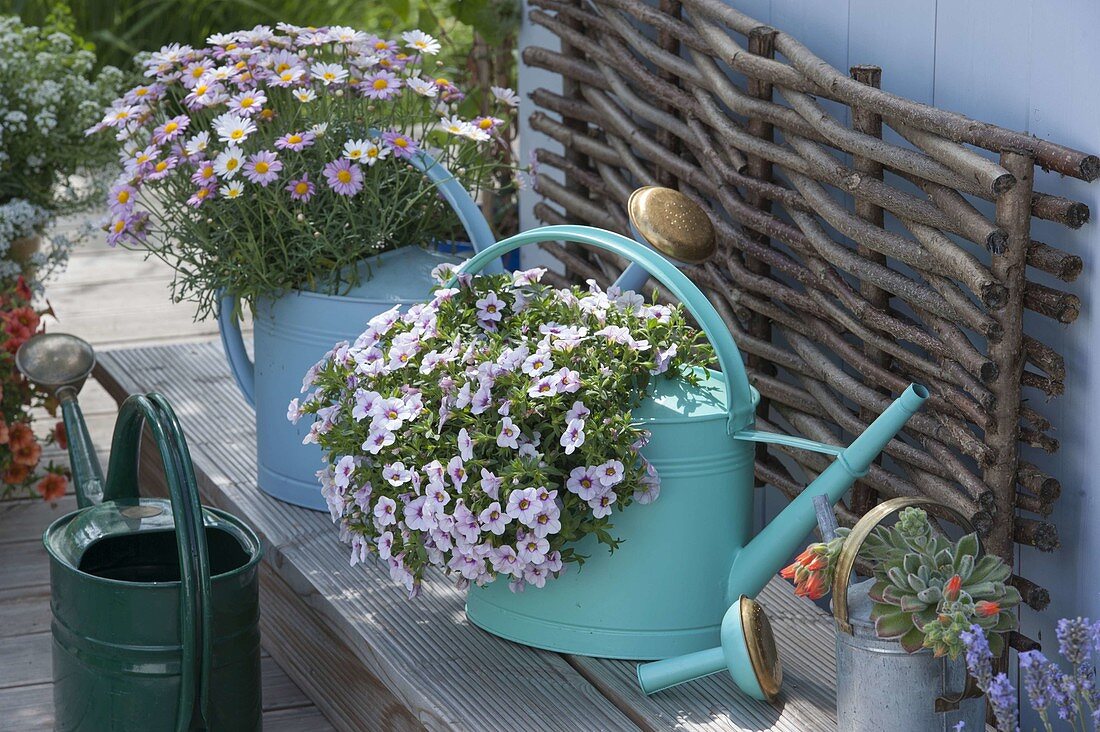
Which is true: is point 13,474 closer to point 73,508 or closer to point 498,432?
point 73,508

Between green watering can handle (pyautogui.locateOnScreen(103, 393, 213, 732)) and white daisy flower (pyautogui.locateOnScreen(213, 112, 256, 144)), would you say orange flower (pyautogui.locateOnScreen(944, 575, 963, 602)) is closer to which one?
green watering can handle (pyautogui.locateOnScreen(103, 393, 213, 732))

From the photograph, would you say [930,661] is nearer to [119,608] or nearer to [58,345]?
[119,608]

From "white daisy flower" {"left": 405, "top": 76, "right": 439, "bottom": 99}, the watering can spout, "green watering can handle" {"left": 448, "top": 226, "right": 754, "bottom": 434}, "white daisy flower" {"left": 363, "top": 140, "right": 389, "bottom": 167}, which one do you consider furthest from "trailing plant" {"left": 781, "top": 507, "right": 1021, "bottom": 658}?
"white daisy flower" {"left": 405, "top": 76, "right": 439, "bottom": 99}

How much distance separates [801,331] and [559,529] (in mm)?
606

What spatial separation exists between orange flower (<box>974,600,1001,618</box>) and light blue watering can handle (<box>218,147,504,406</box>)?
86cm

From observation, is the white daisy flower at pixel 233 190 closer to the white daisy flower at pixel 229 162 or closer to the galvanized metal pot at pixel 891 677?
the white daisy flower at pixel 229 162

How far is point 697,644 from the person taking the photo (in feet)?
4.98

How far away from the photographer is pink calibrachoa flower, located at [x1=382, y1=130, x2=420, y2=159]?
1.85m

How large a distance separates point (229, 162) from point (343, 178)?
0.53 feet

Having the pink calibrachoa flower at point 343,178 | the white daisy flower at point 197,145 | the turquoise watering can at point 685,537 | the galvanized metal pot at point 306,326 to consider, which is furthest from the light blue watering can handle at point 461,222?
the turquoise watering can at point 685,537

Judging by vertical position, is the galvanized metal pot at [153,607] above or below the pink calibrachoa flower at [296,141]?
below

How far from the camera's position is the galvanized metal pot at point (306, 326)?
188 cm

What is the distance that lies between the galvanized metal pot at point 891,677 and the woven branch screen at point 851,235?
0.76 ft

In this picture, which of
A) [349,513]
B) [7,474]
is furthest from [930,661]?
[7,474]
